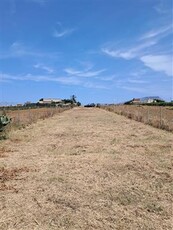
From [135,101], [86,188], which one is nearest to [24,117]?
[86,188]

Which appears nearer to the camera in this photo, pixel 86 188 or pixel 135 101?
pixel 86 188

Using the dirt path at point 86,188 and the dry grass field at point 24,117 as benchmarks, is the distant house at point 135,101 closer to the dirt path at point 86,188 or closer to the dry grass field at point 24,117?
the dry grass field at point 24,117

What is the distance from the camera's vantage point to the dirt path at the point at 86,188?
5.79m

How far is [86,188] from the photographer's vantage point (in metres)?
7.75

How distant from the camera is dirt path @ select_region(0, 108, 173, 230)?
5.79m

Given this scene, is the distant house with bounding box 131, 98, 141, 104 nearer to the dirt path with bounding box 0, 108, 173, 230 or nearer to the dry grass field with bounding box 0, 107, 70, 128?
the dry grass field with bounding box 0, 107, 70, 128

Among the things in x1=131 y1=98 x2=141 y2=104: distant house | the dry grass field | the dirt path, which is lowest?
the dirt path

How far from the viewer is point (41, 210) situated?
20.6ft

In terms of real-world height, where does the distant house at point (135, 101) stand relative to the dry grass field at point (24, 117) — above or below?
above

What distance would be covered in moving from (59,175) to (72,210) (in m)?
2.82

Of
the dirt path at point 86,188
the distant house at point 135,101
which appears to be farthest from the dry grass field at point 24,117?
the distant house at point 135,101

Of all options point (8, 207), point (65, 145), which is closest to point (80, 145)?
point (65, 145)

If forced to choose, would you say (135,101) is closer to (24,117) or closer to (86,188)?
(24,117)

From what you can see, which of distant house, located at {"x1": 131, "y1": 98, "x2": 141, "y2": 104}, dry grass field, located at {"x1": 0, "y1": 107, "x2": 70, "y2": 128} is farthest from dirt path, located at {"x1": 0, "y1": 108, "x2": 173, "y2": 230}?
distant house, located at {"x1": 131, "y1": 98, "x2": 141, "y2": 104}
